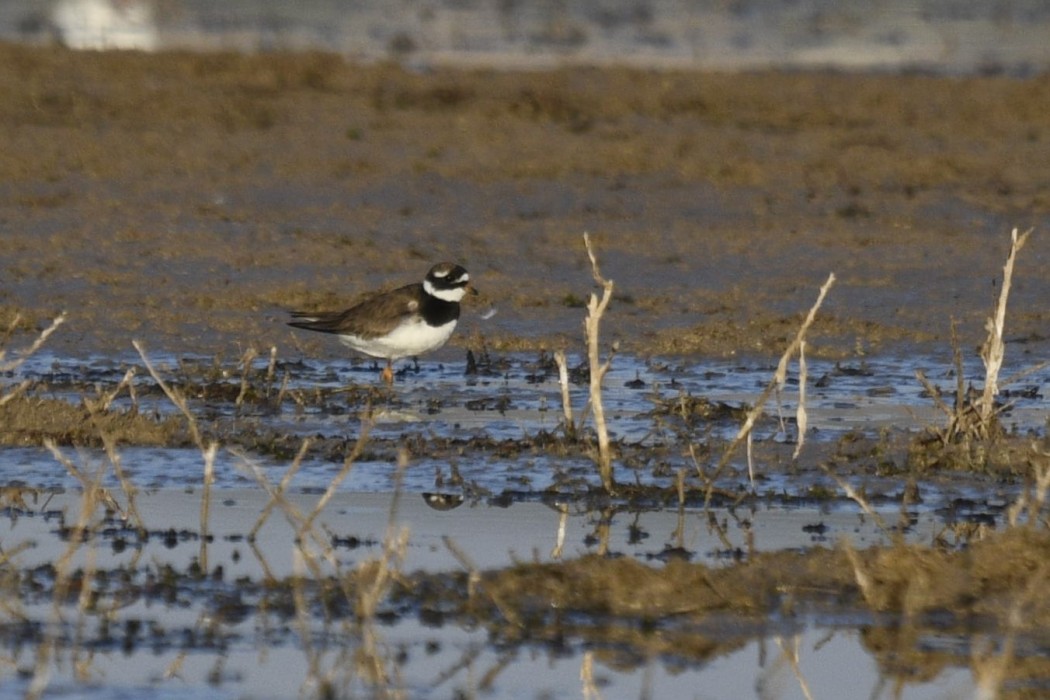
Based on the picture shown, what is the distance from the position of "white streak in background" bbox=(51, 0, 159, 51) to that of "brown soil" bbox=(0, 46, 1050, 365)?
4.94 m

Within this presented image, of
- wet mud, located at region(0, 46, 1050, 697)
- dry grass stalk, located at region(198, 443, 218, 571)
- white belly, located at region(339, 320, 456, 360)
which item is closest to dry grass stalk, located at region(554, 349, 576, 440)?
wet mud, located at region(0, 46, 1050, 697)

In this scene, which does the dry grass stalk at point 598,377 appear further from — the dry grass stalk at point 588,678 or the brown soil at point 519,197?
the brown soil at point 519,197

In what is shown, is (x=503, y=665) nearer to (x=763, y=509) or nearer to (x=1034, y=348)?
(x=763, y=509)

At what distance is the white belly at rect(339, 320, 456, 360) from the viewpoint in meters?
10.9

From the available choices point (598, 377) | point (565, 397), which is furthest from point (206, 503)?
point (565, 397)

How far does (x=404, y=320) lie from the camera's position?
35.8 feet

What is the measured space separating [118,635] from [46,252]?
825 cm

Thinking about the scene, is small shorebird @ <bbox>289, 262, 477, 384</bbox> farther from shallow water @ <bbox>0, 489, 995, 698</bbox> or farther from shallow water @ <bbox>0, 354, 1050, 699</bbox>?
shallow water @ <bbox>0, 489, 995, 698</bbox>

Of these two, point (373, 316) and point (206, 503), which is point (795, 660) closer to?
point (206, 503)

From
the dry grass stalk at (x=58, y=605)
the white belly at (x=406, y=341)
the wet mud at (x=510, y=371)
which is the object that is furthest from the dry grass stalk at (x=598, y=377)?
the white belly at (x=406, y=341)

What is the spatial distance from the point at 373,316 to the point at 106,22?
18.1 metres

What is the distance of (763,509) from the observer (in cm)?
818

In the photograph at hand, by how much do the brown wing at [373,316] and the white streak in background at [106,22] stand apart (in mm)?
13338

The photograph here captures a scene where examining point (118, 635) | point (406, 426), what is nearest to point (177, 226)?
point (406, 426)
